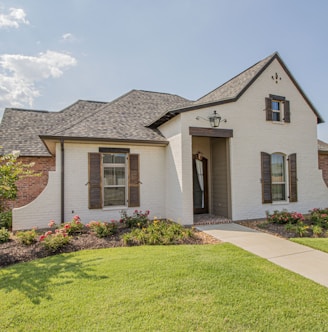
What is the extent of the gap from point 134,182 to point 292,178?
22.3ft

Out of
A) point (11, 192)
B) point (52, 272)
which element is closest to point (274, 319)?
point (52, 272)

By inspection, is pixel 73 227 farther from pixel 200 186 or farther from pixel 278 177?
pixel 278 177

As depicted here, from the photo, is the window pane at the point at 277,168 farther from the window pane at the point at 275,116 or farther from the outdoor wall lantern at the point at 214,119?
the outdoor wall lantern at the point at 214,119

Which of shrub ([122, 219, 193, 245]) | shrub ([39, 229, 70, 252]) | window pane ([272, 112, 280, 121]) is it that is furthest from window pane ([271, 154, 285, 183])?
shrub ([39, 229, 70, 252])

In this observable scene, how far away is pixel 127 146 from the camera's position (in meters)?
8.82

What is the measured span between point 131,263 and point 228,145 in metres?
6.11

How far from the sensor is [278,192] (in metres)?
9.57

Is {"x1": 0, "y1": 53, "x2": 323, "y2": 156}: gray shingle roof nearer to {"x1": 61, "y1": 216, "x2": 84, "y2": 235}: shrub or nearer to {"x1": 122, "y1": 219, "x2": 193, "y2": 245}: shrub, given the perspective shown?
{"x1": 61, "y1": 216, "x2": 84, "y2": 235}: shrub

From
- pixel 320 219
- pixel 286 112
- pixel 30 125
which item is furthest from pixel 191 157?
pixel 30 125

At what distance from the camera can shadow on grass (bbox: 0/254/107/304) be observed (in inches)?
137

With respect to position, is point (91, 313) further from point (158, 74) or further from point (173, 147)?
point (158, 74)

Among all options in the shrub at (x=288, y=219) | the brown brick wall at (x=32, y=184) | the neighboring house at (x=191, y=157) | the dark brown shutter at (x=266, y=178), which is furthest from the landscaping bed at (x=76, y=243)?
the dark brown shutter at (x=266, y=178)

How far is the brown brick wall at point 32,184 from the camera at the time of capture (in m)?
9.53

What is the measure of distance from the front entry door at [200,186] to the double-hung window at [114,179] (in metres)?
3.25
